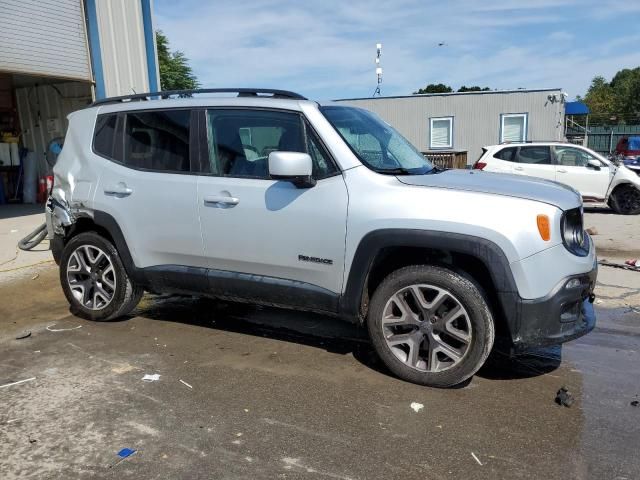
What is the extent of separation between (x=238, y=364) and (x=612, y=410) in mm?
2504

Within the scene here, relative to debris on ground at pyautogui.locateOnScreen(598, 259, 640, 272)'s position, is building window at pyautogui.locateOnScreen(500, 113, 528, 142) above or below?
above

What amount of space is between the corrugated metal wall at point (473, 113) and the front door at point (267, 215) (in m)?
18.8

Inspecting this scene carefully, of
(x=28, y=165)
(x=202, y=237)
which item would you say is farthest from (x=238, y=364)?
(x=28, y=165)

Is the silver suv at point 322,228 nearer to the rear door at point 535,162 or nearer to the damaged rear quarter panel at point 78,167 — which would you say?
the damaged rear quarter panel at point 78,167

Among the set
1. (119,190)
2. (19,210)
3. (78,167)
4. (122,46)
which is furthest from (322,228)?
(19,210)

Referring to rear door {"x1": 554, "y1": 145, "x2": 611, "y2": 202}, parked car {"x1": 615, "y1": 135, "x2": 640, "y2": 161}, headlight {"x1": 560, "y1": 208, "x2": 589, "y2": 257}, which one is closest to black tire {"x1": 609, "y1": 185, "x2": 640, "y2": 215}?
rear door {"x1": 554, "y1": 145, "x2": 611, "y2": 202}

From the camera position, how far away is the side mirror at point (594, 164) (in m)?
12.4

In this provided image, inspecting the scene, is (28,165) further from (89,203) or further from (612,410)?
(612,410)

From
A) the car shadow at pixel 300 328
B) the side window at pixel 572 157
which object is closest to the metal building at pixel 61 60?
the car shadow at pixel 300 328

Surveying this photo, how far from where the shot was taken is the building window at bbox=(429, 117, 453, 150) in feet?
78.7

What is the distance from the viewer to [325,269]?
3.81 m

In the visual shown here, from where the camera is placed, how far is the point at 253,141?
415 centimetres

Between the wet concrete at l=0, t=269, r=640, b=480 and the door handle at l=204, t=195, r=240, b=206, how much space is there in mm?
1192

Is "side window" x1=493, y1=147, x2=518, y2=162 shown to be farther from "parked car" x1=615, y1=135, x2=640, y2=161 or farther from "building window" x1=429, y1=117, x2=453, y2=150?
"parked car" x1=615, y1=135, x2=640, y2=161
